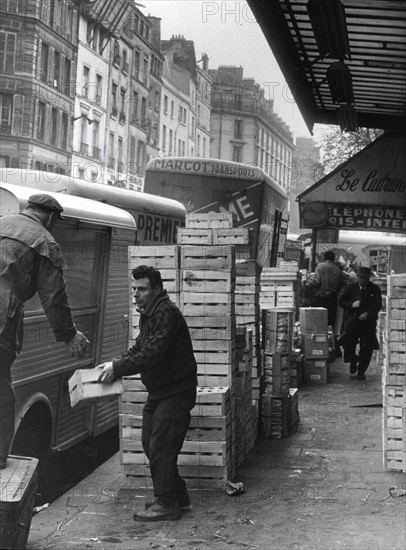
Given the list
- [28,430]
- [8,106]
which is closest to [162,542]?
[28,430]

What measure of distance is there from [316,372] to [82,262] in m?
6.56

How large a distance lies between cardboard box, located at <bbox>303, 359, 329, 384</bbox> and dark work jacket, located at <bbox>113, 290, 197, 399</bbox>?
8.17 meters

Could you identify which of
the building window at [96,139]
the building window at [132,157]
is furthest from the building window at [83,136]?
the building window at [132,157]

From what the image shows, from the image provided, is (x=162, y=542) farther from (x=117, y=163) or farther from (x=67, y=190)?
(x=117, y=163)

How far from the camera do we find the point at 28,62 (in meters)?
50.2

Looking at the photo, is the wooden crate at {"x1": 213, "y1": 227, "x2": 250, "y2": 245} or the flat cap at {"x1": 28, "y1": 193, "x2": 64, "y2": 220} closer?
the flat cap at {"x1": 28, "y1": 193, "x2": 64, "y2": 220}

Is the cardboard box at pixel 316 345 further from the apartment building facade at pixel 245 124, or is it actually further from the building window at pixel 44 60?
the building window at pixel 44 60

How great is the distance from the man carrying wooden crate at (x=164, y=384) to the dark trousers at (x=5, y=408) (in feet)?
3.29

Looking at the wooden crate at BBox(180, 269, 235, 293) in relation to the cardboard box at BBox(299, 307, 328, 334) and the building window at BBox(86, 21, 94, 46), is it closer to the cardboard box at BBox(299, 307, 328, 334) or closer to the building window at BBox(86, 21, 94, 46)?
the cardboard box at BBox(299, 307, 328, 334)

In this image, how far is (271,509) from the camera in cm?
770

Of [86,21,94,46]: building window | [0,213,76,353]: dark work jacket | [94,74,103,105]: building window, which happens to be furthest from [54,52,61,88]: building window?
[0,213,76,353]: dark work jacket

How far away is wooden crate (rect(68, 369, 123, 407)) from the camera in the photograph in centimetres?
686

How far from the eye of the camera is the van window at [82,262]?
9.38 meters

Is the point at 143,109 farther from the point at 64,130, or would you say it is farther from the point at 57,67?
the point at 57,67
